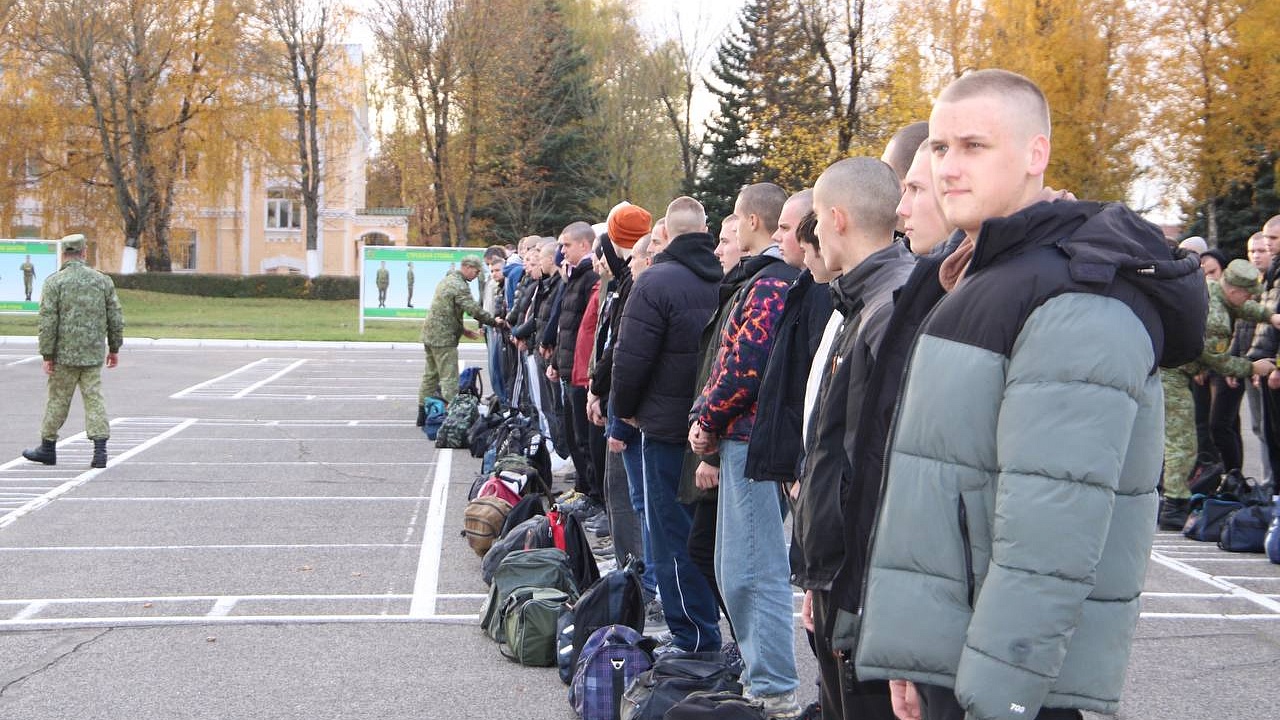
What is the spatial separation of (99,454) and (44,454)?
52cm

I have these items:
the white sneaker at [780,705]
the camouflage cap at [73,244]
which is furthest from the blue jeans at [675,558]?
the camouflage cap at [73,244]

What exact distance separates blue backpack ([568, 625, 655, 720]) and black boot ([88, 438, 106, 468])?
821 centimetres

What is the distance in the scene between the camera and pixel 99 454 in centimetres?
1253

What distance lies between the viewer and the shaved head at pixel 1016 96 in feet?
9.05

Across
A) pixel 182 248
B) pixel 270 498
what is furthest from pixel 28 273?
pixel 182 248

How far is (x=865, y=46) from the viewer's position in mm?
37156

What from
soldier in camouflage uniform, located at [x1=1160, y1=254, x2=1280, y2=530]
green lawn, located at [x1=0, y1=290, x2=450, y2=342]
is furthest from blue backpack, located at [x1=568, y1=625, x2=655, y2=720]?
green lawn, located at [x1=0, y1=290, x2=450, y2=342]

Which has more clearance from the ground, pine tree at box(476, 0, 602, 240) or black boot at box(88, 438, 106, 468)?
pine tree at box(476, 0, 602, 240)

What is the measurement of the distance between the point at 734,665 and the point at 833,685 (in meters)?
2.33

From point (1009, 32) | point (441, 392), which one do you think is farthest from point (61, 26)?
point (441, 392)

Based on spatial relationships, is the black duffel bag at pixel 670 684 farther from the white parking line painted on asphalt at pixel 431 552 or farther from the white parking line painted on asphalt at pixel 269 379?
the white parking line painted on asphalt at pixel 269 379

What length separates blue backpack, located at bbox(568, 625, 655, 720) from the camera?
5445 mm

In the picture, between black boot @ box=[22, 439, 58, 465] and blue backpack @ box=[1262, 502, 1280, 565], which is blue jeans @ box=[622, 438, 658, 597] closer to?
blue backpack @ box=[1262, 502, 1280, 565]

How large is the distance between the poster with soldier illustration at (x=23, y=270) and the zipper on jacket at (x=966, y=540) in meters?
32.3
